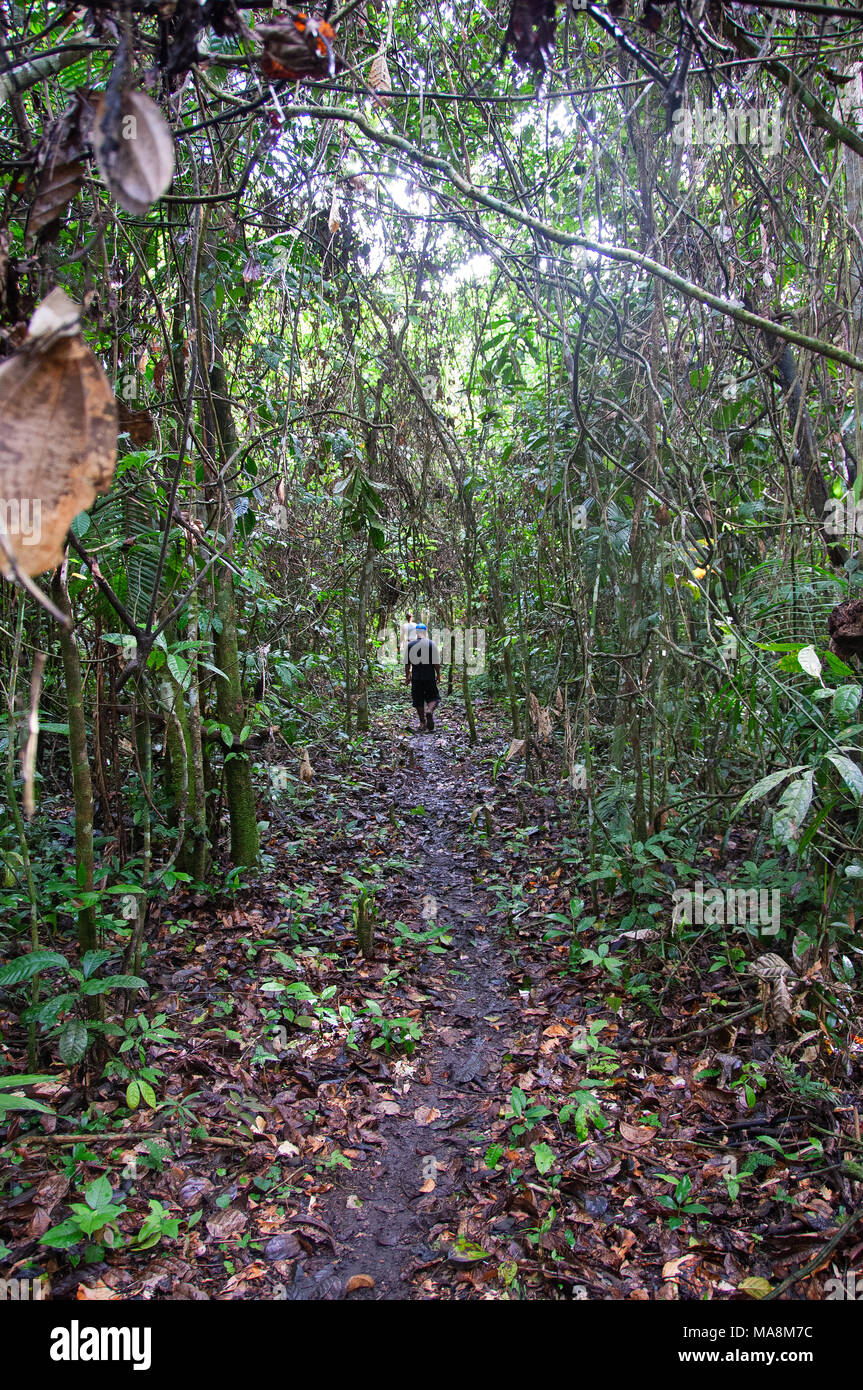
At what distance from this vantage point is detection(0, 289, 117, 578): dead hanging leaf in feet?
2.63

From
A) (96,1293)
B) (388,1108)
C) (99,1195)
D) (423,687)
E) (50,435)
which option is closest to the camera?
(50,435)

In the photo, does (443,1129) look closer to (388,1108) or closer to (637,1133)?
(388,1108)

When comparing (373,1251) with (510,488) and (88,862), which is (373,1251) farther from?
(510,488)

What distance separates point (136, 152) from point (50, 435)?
14.4 inches

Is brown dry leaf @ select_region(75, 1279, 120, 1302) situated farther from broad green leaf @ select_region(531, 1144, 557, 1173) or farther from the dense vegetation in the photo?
broad green leaf @ select_region(531, 1144, 557, 1173)

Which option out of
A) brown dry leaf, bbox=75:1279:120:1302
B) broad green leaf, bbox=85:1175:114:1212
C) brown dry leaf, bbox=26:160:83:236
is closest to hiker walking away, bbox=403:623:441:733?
broad green leaf, bbox=85:1175:114:1212

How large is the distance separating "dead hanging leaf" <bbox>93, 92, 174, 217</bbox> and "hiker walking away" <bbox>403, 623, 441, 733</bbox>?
7676mm

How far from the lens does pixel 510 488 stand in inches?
281

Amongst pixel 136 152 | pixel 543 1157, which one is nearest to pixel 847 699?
pixel 543 1157

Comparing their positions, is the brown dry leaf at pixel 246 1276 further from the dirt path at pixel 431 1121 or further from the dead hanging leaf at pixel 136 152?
the dead hanging leaf at pixel 136 152

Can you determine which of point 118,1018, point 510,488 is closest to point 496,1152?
point 118,1018

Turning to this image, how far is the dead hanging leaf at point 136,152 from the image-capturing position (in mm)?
856

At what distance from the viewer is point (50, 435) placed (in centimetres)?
83

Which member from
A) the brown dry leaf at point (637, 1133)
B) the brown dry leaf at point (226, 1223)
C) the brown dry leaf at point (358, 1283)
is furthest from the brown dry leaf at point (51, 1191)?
the brown dry leaf at point (637, 1133)
